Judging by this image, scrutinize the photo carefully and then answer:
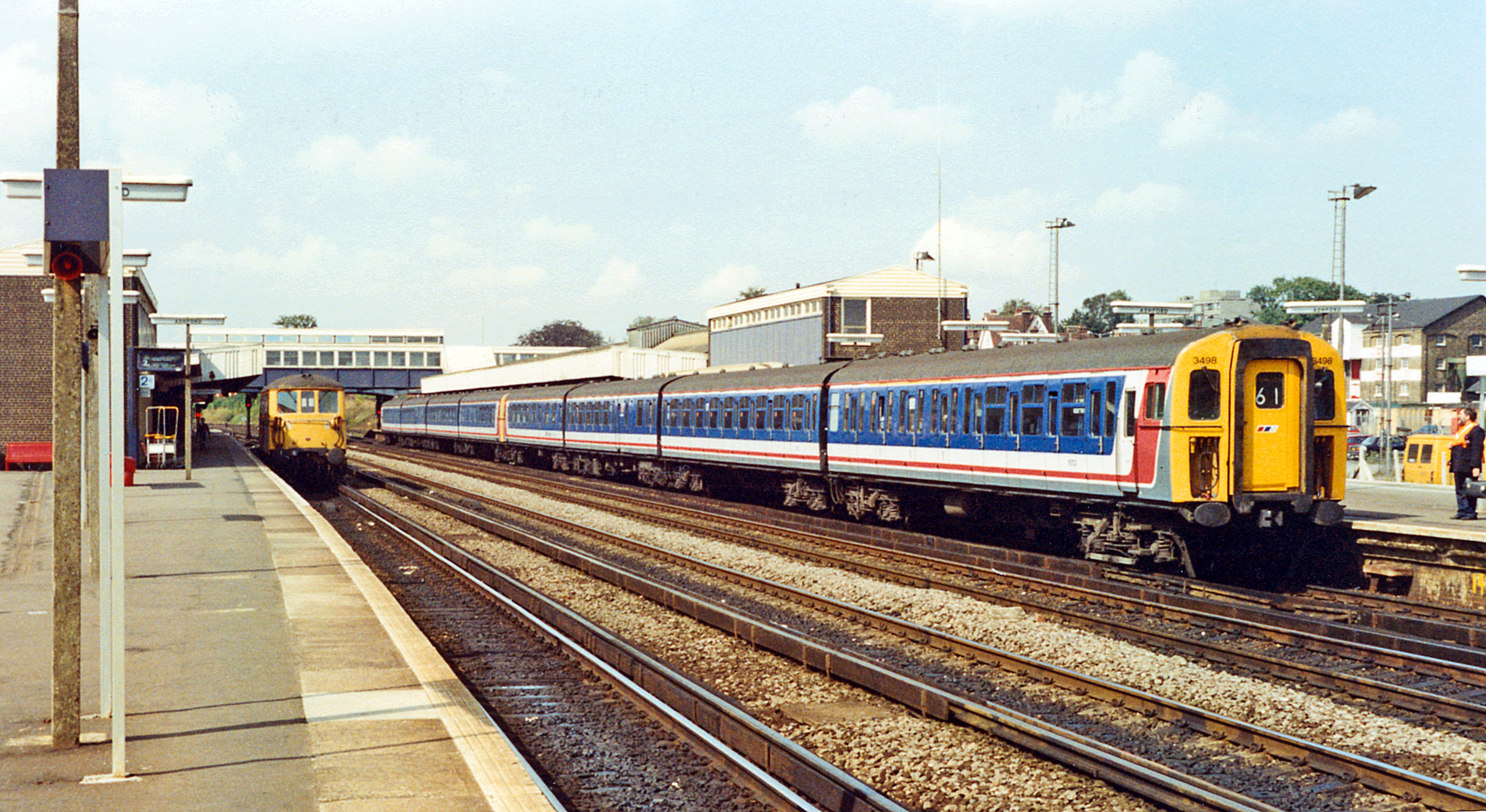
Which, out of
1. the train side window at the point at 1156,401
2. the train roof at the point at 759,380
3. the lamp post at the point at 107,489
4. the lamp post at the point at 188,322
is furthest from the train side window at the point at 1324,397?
the lamp post at the point at 188,322

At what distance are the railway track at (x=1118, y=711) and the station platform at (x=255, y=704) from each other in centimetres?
321

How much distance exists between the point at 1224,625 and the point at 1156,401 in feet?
12.5

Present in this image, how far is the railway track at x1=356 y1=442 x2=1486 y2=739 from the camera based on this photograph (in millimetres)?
10344

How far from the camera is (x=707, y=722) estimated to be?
30.5 feet

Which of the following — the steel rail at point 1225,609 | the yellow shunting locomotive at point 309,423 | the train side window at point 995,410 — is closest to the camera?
the steel rail at point 1225,609

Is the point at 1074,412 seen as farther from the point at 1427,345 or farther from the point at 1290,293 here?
the point at 1290,293

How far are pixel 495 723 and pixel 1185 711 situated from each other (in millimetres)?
4878

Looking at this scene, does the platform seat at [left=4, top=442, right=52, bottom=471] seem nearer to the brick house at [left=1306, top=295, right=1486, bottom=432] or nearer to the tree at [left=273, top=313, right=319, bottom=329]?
the brick house at [left=1306, top=295, right=1486, bottom=432]

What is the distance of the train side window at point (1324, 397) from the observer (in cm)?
1667

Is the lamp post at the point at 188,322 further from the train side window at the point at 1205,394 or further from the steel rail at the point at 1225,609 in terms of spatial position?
the train side window at the point at 1205,394

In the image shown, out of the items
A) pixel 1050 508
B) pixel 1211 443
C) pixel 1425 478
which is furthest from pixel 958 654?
pixel 1425 478

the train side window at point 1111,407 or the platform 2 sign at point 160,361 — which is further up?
the platform 2 sign at point 160,361

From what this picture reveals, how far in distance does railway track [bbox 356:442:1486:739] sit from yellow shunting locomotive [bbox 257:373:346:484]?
64.9 feet

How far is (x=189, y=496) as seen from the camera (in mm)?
29578
